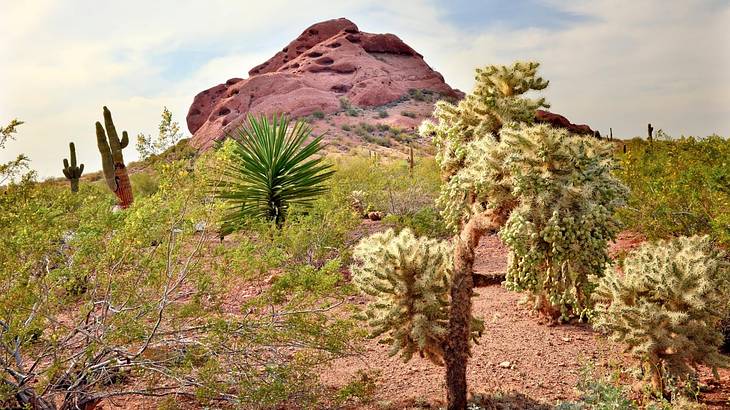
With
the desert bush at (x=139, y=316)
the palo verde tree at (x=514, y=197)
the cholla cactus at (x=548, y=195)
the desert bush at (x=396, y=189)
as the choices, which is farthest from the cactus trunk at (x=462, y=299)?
the desert bush at (x=396, y=189)

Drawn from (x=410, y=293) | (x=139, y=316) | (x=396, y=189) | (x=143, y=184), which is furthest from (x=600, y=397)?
(x=143, y=184)

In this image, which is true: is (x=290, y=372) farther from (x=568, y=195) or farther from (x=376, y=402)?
(x=568, y=195)

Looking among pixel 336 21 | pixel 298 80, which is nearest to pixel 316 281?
pixel 298 80

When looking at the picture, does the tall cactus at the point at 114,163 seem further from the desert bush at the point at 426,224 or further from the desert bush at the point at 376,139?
the desert bush at the point at 376,139

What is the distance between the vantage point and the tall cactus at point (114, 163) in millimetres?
15000

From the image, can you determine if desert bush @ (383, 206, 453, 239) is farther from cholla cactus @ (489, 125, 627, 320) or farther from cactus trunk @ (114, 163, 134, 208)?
cholla cactus @ (489, 125, 627, 320)

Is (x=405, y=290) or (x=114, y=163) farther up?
(x=114, y=163)

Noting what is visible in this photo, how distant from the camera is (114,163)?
49.8ft

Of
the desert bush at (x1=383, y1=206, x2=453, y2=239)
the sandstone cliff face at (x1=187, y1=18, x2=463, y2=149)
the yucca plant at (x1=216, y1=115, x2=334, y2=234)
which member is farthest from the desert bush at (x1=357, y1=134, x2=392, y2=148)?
the yucca plant at (x1=216, y1=115, x2=334, y2=234)

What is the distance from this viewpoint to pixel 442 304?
17.8ft

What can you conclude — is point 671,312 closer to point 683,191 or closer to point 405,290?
point 405,290

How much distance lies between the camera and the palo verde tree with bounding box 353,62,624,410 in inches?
184

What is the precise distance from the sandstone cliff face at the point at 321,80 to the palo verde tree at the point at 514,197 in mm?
40358

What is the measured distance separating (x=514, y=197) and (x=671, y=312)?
6.13ft
